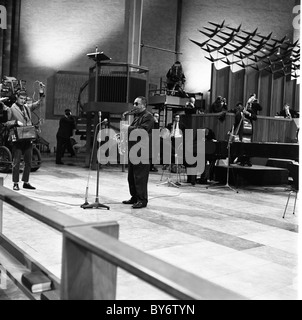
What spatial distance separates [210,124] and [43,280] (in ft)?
32.7

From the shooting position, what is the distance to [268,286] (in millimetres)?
3426

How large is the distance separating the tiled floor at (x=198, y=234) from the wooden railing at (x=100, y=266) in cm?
96

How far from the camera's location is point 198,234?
16.8 ft

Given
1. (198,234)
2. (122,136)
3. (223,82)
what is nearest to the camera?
(198,234)

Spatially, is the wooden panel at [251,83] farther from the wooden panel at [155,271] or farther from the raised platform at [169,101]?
the wooden panel at [155,271]

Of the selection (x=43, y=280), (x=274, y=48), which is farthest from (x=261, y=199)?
(x=274, y=48)

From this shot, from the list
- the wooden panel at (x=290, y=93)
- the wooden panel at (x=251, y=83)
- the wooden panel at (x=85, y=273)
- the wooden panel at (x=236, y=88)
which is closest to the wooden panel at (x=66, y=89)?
the wooden panel at (x=236, y=88)

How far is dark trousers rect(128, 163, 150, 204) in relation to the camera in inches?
254

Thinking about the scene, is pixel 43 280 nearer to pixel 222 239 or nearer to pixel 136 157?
pixel 222 239

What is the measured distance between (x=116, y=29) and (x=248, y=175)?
11.4m

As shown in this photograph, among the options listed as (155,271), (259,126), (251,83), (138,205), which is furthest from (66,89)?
(155,271)

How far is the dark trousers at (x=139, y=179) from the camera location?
6445 millimetres

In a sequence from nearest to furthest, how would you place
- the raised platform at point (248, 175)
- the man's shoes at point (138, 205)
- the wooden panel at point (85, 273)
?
the wooden panel at point (85, 273) < the man's shoes at point (138, 205) < the raised platform at point (248, 175)

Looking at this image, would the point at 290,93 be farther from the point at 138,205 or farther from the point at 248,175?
the point at 138,205
